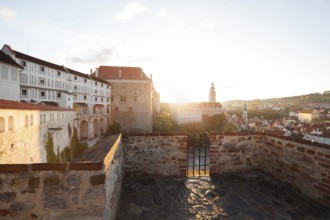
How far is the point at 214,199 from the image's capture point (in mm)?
4012

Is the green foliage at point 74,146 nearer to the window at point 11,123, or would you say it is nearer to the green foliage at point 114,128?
the green foliage at point 114,128

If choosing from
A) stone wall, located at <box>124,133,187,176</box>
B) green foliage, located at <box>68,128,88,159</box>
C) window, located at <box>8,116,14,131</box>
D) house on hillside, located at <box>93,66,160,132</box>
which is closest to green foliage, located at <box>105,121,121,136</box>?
house on hillside, located at <box>93,66,160,132</box>

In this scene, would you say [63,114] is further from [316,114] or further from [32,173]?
[316,114]

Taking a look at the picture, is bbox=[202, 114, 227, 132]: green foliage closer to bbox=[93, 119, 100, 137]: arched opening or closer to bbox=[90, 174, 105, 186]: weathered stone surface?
bbox=[93, 119, 100, 137]: arched opening

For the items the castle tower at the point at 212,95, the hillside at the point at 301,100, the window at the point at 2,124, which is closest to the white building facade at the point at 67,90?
the window at the point at 2,124

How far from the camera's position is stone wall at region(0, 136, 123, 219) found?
7.77 ft

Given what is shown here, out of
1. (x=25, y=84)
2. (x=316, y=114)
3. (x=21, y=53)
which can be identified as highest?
(x=21, y=53)

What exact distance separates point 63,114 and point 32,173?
1978 centimetres

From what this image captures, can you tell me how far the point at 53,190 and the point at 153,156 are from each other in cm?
326

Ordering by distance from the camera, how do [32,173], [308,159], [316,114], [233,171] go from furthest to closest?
[316,114], [233,171], [308,159], [32,173]

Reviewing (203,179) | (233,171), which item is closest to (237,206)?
(203,179)

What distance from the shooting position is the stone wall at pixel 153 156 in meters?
5.42

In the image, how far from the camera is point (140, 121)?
43719mm

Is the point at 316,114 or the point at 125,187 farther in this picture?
the point at 316,114
